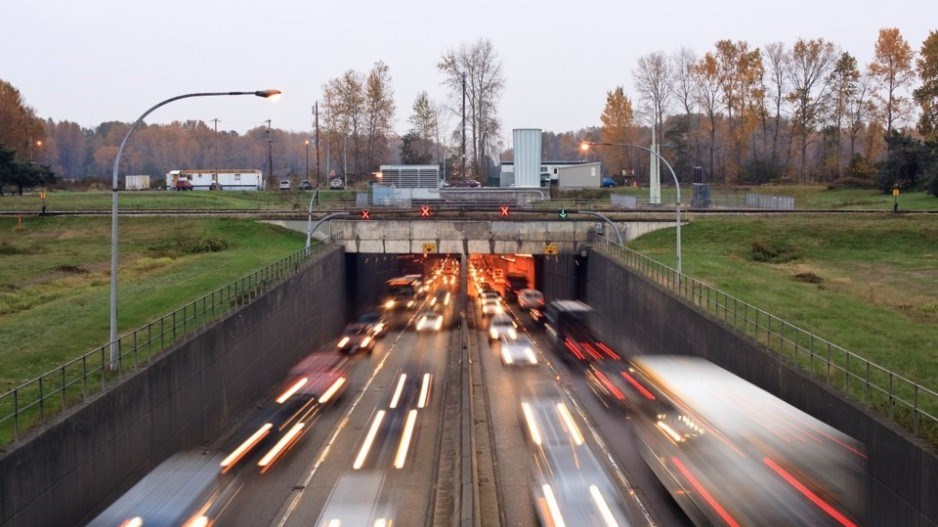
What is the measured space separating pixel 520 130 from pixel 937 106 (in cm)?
4500

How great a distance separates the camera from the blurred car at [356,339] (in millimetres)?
50188

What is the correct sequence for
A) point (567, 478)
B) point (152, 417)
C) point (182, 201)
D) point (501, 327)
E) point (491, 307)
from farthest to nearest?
point (182, 201), point (491, 307), point (501, 327), point (152, 417), point (567, 478)

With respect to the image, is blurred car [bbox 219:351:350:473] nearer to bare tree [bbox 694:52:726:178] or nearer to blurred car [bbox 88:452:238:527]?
blurred car [bbox 88:452:238:527]

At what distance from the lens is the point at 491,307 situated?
63281 millimetres

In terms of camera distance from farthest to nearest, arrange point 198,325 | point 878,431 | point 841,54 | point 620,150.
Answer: point 620,150 < point 841,54 < point 198,325 < point 878,431

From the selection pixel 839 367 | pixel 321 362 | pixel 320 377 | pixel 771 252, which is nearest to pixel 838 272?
pixel 771 252

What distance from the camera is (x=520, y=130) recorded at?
99062 millimetres

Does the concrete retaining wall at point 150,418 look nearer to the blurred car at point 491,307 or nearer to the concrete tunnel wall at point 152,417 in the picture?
the concrete tunnel wall at point 152,417

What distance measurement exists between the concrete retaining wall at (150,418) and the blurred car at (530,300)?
89.8 ft

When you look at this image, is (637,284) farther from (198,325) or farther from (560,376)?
(198,325)

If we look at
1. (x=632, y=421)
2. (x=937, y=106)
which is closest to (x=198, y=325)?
(x=632, y=421)

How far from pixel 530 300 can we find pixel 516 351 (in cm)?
2228

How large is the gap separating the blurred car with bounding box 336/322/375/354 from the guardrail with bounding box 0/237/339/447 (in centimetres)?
1136

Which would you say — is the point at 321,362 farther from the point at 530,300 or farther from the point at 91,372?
the point at 530,300
